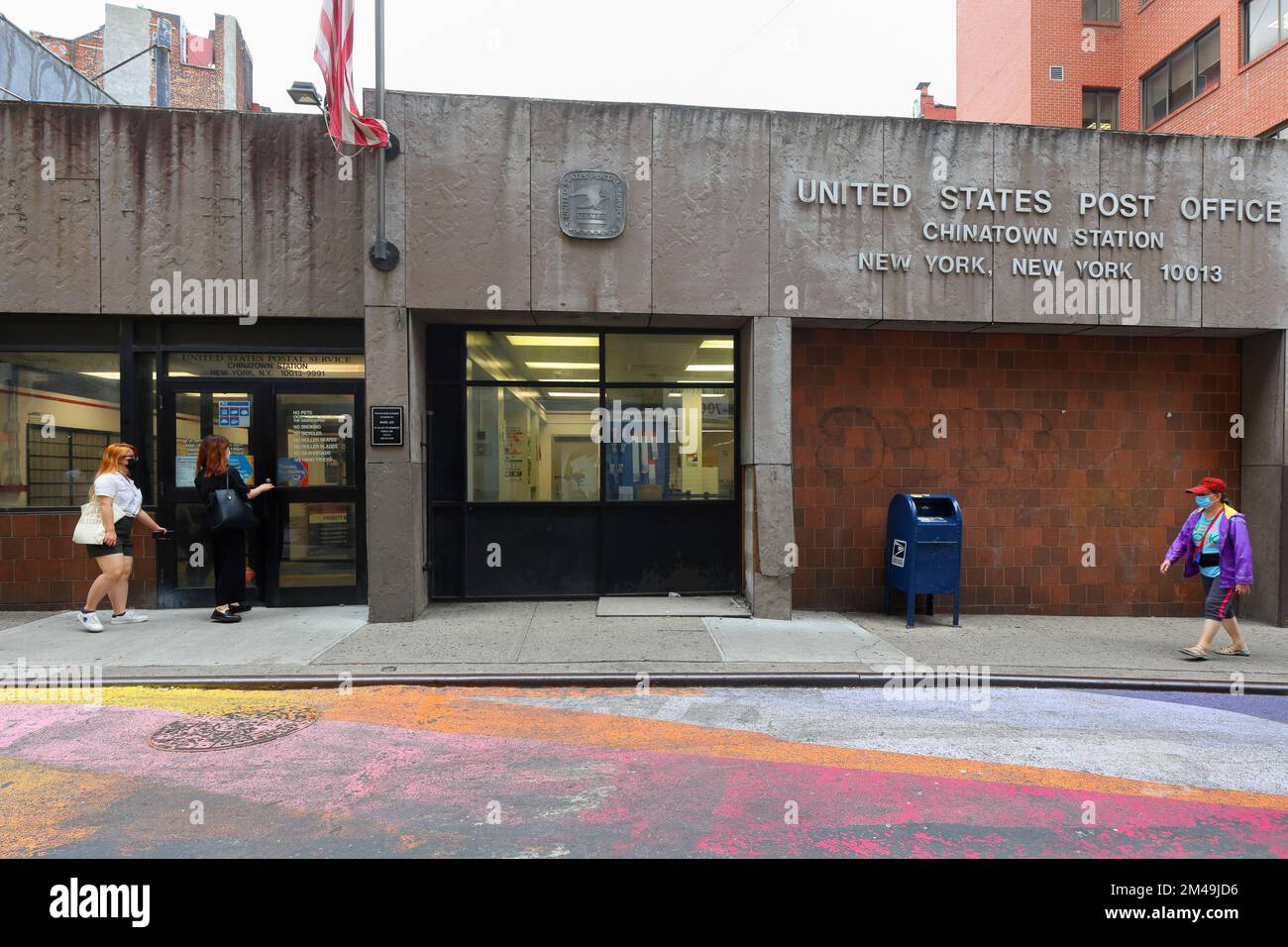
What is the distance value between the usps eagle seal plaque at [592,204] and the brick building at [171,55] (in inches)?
700

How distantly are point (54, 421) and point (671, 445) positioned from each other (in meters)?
7.53

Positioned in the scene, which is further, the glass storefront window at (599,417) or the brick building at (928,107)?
the brick building at (928,107)

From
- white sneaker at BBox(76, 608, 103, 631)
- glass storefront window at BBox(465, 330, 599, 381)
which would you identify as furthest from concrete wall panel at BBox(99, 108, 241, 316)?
white sneaker at BBox(76, 608, 103, 631)

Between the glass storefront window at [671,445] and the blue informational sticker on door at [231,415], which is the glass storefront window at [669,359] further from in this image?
the blue informational sticker on door at [231,415]

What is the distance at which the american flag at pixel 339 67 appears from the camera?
24.0 feet

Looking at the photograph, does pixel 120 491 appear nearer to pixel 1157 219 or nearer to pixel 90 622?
pixel 90 622

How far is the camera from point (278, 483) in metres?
8.84

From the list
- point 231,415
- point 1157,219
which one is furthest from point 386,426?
point 1157,219

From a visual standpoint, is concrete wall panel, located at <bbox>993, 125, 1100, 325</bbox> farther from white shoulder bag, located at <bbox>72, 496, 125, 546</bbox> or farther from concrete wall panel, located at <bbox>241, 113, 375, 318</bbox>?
white shoulder bag, located at <bbox>72, 496, 125, 546</bbox>

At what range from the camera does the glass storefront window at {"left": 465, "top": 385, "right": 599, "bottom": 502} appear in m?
9.30

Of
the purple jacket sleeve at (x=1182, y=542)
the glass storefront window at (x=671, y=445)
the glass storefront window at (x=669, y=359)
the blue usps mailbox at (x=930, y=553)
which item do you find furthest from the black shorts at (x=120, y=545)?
the purple jacket sleeve at (x=1182, y=542)
